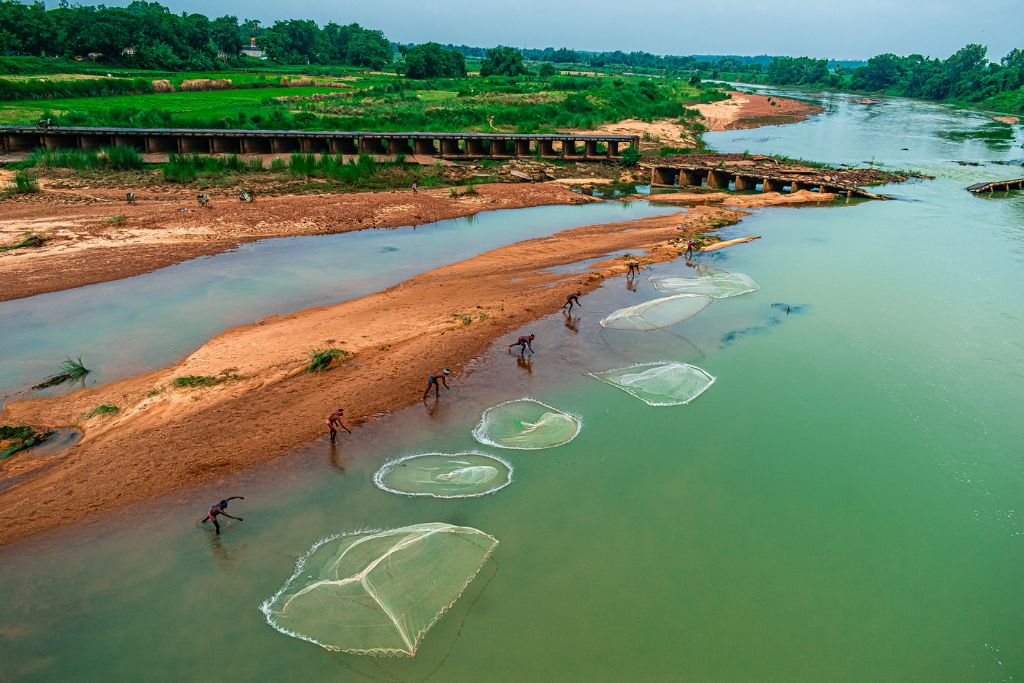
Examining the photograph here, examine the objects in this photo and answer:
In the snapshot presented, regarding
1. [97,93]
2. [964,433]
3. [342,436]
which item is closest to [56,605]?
[342,436]

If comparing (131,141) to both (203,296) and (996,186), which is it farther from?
(996,186)

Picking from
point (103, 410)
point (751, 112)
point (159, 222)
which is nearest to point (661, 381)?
point (103, 410)

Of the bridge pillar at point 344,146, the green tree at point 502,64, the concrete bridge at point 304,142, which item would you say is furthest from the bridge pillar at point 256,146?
the green tree at point 502,64

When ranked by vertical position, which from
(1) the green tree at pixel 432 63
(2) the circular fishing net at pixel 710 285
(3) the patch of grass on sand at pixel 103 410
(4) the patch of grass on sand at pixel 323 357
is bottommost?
(3) the patch of grass on sand at pixel 103 410

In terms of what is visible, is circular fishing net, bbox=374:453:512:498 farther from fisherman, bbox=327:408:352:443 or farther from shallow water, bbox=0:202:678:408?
shallow water, bbox=0:202:678:408

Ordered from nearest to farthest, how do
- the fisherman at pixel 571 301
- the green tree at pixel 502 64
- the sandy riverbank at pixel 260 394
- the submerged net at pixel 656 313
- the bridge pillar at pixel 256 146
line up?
the sandy riverbank at pixel 260 394
the submerged net at pixel 656 313
the fisherman at pixel 571 301
the bridge pillar at pixel 256 146
the green tree at pixel 502 64

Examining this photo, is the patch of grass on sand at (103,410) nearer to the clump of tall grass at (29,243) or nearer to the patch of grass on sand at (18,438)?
the patch of grass on sand at (18,438)
